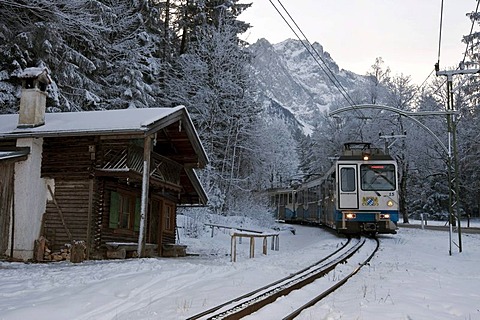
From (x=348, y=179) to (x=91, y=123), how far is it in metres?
11.3

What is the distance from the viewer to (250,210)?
32.5 m

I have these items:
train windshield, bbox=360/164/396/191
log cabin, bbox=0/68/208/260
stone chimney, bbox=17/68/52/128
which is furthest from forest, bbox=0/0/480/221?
log cabin, bbox=0/68/208/260

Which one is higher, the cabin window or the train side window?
the train side window

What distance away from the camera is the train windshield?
21859mm

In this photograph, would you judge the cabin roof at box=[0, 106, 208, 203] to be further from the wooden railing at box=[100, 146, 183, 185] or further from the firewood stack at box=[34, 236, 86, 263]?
the firewood stack at box=[34, 236, 86, 263]

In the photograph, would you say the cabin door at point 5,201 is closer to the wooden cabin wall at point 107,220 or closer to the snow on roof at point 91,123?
the snow on roof at point 91,123

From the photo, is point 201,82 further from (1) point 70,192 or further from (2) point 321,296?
(2) point 321,296

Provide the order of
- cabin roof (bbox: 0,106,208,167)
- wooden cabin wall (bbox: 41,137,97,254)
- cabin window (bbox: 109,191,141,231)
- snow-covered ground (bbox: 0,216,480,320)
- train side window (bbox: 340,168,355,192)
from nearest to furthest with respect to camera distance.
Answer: snow-covered ground (bbox: 0,216,480,320)
cabin roof (bbox: 0,106,208,167)
wooden cabin wall (bbox: 41,137,97,254)
cabin window (bbox: 109,191,141,231)
train side window (bbox: 340,168,355,192)

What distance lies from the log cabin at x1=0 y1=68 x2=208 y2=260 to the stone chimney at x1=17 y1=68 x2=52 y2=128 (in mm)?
29

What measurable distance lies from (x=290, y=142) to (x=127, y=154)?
273 feet

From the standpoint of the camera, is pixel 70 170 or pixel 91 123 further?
pixel 70 170

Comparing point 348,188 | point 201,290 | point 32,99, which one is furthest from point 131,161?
point 348,188

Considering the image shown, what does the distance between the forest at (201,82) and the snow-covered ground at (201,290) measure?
8635 mm

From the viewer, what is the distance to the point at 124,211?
58.0 ft
